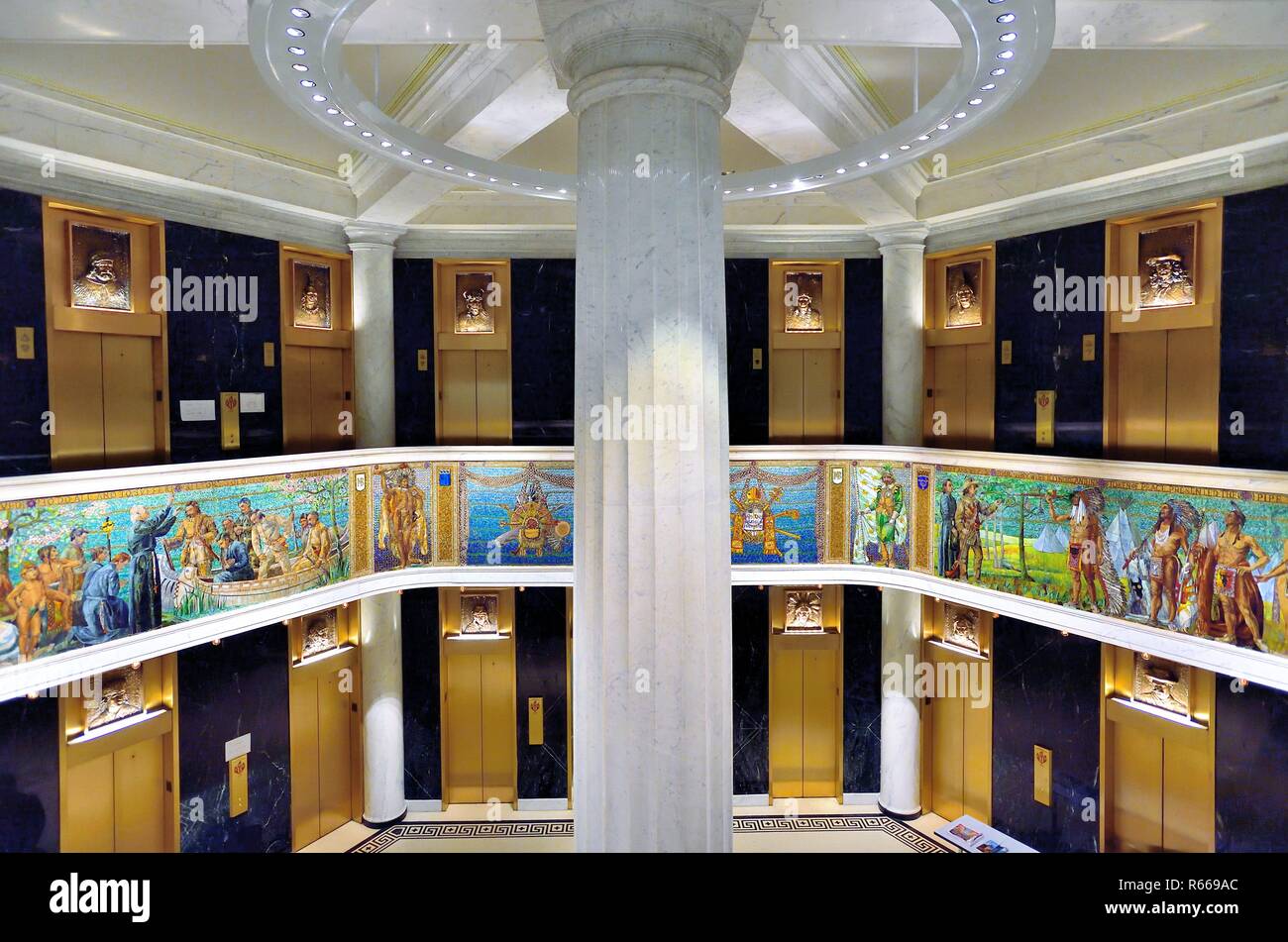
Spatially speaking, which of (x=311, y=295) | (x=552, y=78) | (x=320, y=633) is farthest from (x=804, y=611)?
(x=311, y=295)

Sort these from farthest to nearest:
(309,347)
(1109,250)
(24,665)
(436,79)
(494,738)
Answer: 1. (494,738)
2. (309,347)
3. (1109,250)
4. (436,79)
5. (24,665)

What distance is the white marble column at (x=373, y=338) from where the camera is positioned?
11117mm

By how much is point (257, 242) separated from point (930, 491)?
911cm

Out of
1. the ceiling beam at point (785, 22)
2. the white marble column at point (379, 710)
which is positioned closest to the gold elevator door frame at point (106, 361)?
the ceiling beam at point (785, 22)

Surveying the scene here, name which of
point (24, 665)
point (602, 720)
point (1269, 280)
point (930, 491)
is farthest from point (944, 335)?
point (24, 665)

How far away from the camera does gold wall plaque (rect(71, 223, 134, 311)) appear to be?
8523 mm

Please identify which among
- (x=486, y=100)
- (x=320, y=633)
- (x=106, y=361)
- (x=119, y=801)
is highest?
(x=486, y=100)

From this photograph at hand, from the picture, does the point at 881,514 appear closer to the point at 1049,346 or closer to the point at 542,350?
the point at 1049,346

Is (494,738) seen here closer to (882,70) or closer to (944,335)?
(944,335)

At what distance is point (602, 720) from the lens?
15.5 ft

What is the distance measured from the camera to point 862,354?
11773 millimetres

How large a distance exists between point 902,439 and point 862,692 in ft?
12.1

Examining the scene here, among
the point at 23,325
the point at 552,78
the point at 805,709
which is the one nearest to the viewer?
the point at 552,78

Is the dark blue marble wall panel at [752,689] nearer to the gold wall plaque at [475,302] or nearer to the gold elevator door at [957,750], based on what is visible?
the gold elevator door at [957,750]
